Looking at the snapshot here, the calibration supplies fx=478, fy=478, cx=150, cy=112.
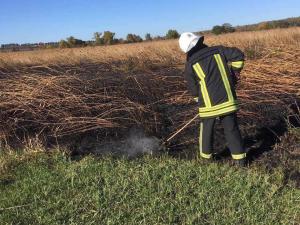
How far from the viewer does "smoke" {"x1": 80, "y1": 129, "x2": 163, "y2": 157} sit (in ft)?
21.5

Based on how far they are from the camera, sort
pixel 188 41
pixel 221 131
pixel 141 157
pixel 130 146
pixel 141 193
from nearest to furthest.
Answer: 1. pixel 141 193
2. pixel 188 41
3. pixel 141 157
4. pixel 130 146
5. pixel 221 131

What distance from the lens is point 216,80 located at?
5648mm

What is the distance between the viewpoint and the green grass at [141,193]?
4328 millimetres

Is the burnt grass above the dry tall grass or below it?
below

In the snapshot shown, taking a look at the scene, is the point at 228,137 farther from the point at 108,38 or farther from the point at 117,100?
the point at 108,38

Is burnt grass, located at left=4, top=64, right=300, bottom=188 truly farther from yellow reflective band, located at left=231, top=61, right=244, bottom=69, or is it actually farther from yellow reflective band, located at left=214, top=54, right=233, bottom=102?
yellow reflective band, located at left=231, top=61, right=244, bottom=69

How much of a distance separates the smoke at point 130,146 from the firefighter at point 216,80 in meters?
1.11

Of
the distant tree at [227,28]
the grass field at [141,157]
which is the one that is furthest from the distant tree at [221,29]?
the grass field at [141,157]

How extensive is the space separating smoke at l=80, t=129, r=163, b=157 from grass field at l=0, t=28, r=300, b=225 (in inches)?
2.5

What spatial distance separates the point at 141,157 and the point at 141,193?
1421 mm

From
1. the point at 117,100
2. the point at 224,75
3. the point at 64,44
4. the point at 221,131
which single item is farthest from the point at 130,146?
the point at 64,44

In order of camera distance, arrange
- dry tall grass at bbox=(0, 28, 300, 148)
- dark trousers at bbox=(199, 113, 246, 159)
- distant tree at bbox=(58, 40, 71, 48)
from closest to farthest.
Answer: dark trousers at bbox=(199, 113, 246, 159) < dry tall grass at bbox=(0, 28, 300, 148) < distant tree at bbox=(58, 40, 71, 48)

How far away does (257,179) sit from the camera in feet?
16.5

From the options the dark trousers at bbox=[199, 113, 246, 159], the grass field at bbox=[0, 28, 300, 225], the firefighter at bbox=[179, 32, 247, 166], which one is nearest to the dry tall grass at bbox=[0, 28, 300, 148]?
the grass field at bbox=[0, 28, 300, 225]
